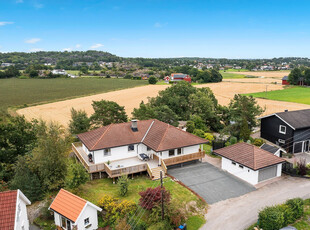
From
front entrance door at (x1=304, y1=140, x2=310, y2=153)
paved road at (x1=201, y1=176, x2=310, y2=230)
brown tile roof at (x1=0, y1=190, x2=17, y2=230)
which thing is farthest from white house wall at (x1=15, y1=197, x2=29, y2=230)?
front entrance door at (x1=304, y1=140, x2=310, y2=153)

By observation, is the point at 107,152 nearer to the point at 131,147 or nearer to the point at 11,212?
the point at 131,147

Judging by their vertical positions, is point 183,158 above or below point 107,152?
below

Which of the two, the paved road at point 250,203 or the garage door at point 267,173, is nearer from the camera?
the paved road at point 250,203

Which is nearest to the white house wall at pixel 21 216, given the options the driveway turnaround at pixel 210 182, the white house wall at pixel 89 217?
the white house wall at pixel 89 217

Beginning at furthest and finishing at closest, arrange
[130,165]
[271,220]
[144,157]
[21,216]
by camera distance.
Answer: [144,157] < [130,165] < [21,216] < [271,220]

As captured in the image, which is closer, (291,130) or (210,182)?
(210,182)

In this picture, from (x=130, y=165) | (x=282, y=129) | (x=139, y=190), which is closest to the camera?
(x=139, y=190)

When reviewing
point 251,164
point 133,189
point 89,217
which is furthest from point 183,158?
point 89,217

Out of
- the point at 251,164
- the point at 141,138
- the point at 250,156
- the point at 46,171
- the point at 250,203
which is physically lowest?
the point at 250,203

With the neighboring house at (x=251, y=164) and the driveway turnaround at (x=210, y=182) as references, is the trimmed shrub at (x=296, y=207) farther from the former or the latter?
the neighboring house at (x=251, y=164)
